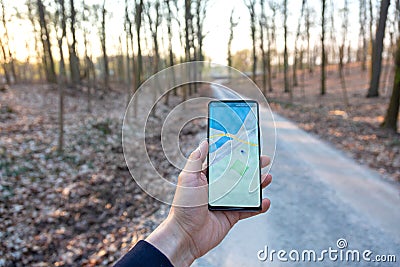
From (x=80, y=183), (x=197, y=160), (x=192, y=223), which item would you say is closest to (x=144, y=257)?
(x=192, y=223)

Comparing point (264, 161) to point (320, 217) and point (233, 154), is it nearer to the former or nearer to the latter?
point (233, 154)

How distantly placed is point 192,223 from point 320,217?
3.06 m

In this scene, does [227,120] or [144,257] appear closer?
[144,257]

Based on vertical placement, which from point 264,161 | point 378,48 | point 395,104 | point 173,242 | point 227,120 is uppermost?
point 378,48

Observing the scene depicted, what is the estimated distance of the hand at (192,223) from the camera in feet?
6.12

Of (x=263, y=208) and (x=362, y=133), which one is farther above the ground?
(x=263, y=208)

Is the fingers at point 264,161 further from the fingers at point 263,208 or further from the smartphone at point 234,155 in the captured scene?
the fingers at point 263,208

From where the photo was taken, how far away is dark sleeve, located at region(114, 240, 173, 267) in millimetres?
1548

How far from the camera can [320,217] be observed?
438 centimetres

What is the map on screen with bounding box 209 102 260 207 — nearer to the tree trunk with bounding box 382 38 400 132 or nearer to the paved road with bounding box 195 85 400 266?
the paved road with bounding box 195 85 400 266

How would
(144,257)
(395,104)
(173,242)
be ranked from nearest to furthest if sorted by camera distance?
(144,257) < (173,242) < (395,104)

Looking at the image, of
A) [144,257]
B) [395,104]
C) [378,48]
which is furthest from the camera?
[378,48]

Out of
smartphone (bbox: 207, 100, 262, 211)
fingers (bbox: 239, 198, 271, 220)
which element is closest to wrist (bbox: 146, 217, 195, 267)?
smartphone (bbox: 207, 100, 262, 211)

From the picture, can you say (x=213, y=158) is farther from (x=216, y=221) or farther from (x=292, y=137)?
(x=292, y=137)
